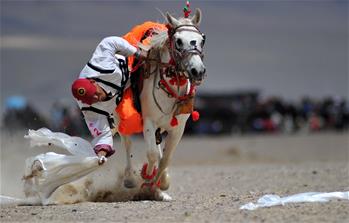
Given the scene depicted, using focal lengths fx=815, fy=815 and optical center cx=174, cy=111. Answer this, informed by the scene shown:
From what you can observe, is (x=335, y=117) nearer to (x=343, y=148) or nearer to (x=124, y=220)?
(x=343, y=148)

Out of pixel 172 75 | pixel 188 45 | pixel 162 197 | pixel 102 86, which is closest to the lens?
pixel 188 45

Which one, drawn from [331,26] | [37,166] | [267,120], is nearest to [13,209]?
[37,166]

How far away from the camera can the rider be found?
8836 mm

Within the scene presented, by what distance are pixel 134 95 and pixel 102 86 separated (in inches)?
20.1

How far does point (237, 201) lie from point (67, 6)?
30.9 meters

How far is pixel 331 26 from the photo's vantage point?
46.4 meters

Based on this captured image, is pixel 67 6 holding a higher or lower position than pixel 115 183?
higher

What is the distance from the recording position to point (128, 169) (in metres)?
10.4

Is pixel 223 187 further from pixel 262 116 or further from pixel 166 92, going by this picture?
pixel 262 116

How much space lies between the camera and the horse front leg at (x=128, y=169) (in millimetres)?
10094

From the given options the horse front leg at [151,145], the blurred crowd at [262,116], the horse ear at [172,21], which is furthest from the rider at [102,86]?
the blurred crowd at [262,116]

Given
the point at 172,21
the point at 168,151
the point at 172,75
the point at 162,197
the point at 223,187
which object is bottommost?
the point at 223,187

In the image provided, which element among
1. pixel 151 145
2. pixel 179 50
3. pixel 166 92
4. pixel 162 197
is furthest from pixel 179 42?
pixel 162 197

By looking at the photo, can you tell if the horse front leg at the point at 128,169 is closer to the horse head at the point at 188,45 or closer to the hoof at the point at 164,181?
the hoof at the point at 164,181
